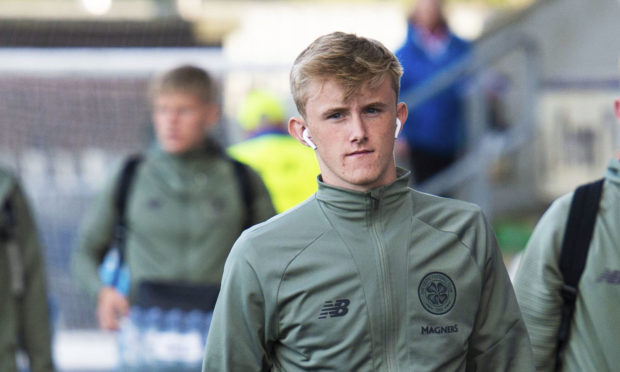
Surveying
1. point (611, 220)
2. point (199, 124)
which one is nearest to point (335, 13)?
point (199, 124)

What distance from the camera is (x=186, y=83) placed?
18.9ft

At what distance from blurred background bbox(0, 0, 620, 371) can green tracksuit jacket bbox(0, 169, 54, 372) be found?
1.61 m

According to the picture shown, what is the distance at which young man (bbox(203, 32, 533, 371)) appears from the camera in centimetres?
308

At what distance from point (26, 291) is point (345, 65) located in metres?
2.71

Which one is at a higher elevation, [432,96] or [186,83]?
[186,83]

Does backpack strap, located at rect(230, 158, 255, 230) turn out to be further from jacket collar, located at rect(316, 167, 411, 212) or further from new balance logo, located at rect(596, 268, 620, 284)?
jacket collar, located at rect(316, 167, 411, 212)

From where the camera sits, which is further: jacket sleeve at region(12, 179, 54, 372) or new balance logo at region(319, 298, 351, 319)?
jacket sleeve at region(12, 179, 54, 372)

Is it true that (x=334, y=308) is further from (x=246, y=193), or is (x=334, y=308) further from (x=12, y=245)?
(x=246, y=193)

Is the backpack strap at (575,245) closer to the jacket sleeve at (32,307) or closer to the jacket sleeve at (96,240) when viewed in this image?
the jacket sleeve at (32,307)

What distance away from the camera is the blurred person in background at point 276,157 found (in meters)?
7.23

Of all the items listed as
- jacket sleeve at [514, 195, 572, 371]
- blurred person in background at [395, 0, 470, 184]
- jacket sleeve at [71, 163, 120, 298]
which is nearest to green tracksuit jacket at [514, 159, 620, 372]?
jacket sleeve at [514, 195, 572, 371]

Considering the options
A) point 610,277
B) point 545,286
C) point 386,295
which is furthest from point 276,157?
point 386,295

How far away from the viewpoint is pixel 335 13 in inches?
531

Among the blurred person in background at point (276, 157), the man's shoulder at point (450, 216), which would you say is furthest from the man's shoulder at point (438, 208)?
the blurred person in background at point (276, 157)
